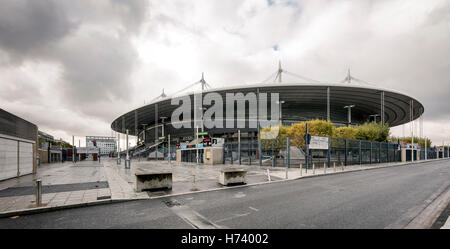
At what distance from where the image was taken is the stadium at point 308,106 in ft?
178

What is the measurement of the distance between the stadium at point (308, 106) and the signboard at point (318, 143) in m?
30.9

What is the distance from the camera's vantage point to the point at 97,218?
5.98 metres

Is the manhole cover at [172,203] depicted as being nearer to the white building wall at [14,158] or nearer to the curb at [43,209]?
the curb at [43,209]

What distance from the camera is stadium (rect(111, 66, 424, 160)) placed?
54250mm

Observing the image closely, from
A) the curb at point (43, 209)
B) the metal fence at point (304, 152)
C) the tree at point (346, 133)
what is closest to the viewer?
the curb at point (43, 209)

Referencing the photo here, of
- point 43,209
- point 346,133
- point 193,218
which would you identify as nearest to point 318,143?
point 193,218

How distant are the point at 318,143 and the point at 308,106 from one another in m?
50.4

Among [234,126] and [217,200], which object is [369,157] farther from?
[234,126]

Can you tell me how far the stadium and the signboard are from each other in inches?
1215

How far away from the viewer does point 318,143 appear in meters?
23.7

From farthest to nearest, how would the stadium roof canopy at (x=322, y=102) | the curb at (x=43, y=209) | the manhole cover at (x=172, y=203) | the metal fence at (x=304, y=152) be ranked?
1. the stadium roof canopy at (x=322, y=102)
2. the metal fence at (x=304, y=152)
3. the manhole cover at (x=172, y=203)
4. the curb at (x=43, y=209)

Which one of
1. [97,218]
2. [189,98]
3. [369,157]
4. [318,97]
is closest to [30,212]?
[97,218]

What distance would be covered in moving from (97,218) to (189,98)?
57221 mm

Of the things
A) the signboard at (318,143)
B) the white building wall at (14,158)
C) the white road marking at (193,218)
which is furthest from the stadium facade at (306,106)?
the white road marking at (193,218)
